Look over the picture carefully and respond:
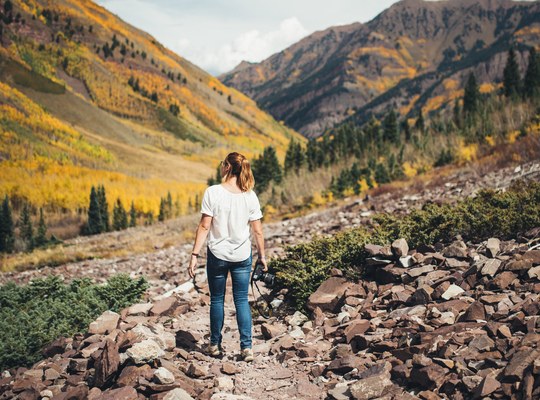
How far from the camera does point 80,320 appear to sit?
6.37 m

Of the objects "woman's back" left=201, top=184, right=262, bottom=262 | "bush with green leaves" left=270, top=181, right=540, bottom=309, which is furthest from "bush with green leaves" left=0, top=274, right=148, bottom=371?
"woman's back" left=201, top=184, right=262, bottom=262

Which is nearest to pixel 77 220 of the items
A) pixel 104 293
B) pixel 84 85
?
pixel 104 293

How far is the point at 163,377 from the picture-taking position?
3.96 meters

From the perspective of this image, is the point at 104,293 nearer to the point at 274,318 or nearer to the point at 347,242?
the point at 274,318

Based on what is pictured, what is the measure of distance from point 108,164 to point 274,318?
105 metres

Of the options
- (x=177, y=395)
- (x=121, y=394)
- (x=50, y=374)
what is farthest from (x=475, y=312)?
(x=50, y=374)

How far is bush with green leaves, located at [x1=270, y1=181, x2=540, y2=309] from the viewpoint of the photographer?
21.4 ft

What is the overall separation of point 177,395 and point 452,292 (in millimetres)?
3628

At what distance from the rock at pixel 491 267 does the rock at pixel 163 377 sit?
4.16 m

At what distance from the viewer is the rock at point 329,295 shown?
6.16 meters

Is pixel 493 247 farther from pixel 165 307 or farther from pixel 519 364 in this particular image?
pixel 165 307

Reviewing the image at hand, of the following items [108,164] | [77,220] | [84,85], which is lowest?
[77,220]

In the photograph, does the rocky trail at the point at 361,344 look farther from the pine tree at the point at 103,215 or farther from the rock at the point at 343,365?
the pine tree at the point at 103,215

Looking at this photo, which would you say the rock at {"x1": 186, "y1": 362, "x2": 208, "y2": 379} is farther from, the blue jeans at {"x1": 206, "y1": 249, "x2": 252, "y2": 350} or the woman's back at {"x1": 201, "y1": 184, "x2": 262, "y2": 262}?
the woman's back at {"x1": 201, "y1": 184, "x2": 262, "y2": 262}
